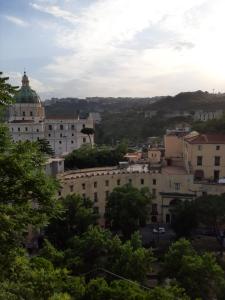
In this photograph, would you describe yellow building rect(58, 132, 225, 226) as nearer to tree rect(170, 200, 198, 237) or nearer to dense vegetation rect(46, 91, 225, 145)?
tree rect(170, 200, 198, 237)

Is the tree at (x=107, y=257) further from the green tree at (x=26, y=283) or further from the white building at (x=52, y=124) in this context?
the white building at (x=52, y=124)

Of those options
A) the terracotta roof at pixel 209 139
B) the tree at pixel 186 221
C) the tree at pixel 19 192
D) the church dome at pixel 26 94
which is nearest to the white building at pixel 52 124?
the church dome at pixel 26 94

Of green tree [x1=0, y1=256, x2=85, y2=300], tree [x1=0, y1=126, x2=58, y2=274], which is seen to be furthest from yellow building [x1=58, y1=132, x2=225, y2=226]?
tree [x1=0, y1=126, x2=58, y2=274]

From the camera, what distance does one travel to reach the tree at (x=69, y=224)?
33.8 m

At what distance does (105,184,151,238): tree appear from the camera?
3656 centimetres

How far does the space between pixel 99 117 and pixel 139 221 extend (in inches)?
5860

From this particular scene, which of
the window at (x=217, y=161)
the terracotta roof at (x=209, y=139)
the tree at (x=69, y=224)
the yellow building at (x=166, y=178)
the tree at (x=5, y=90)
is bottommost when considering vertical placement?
the tree at (x=69, y=224)

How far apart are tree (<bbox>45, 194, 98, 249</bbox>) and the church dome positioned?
2140 inches

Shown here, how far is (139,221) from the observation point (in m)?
39.0

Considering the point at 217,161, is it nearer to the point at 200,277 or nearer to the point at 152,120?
the point at 200,277

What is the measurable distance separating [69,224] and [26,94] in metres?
57.0

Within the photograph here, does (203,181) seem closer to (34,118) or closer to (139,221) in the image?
(139,221)

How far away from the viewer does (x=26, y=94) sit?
281 ft

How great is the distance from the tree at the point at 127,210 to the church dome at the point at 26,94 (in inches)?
2071
